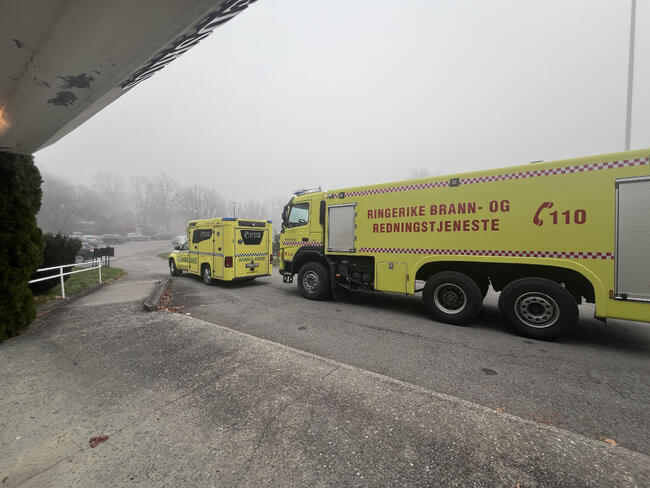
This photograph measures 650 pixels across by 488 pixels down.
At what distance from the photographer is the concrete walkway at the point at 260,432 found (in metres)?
1.73

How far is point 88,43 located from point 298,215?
222 inches

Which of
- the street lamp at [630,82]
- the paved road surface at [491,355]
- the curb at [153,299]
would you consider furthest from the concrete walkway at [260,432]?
the street lamp at [630,82]

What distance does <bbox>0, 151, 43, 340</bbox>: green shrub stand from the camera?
4.05 metres

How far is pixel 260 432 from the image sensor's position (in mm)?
2125

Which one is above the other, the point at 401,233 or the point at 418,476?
the point at 401,233

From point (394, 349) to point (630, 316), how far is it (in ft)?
11.3

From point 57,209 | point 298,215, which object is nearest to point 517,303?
point 298,215

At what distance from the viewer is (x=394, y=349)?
12.7ft

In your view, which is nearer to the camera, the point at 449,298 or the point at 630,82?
the point at 449,298

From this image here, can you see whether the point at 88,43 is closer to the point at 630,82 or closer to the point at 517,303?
the point at 517,303

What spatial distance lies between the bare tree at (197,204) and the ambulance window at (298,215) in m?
62.6

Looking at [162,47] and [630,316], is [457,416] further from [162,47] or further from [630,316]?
[162,47]

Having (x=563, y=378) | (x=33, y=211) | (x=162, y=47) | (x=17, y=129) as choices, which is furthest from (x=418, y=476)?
(x=33, y=211)

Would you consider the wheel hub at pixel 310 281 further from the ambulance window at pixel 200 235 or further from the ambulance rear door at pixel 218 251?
the ambulance window at pixel 200 235
